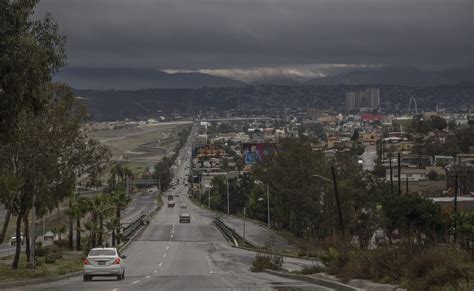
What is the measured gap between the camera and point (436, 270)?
2028cm

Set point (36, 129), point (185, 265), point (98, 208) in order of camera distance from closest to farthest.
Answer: point (36, 129), point (185, 265), point (98, 208)

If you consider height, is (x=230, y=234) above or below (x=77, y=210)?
below

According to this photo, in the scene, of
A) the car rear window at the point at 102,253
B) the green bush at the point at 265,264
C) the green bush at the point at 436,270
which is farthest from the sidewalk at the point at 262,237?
the green bush at the point at 436,270

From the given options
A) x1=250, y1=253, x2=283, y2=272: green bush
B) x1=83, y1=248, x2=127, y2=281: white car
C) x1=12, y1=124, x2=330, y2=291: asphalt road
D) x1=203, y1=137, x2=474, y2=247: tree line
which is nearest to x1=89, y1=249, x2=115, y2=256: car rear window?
x1=83, y1=248, x2=127, y2=281: white car

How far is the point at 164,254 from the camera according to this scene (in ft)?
222

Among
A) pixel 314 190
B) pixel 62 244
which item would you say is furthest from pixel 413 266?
pixel 314 190

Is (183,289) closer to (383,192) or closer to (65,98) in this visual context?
(65,98)

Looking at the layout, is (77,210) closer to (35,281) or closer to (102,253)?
(102,253)

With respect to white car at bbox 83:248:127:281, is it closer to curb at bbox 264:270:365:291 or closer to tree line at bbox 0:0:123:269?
tree line at bbox 0:0:123:269

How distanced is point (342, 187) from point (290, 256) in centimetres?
3304

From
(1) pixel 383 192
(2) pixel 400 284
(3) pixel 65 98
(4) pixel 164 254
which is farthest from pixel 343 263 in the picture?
(1) pixel 383 192

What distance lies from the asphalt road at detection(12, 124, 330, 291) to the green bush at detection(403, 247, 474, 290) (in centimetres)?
728

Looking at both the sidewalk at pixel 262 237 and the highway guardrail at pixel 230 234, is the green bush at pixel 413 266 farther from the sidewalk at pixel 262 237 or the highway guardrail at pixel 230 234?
the highway guardrail at pixel 230 234

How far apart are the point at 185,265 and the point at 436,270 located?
35008 millimetres
